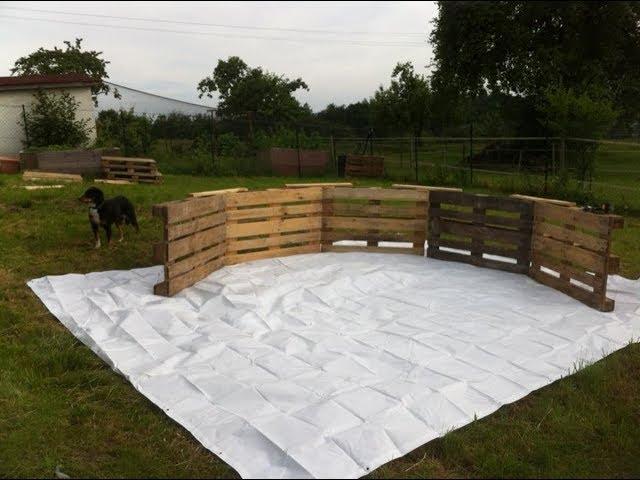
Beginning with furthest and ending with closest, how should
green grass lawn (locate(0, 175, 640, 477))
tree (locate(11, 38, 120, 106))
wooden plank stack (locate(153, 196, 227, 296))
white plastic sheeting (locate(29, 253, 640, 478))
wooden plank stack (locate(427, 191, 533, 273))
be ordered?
tree (locate(11, 38, 120, 106))
wooden plank stack (locate(427, 191, 533, 273))
wooden plank stack (locate(153, 196, 227, 296))
white plastic sheeting (locate(29, 253, 640, 478))
green grass lawn (locate(0, 175, 640, 477))

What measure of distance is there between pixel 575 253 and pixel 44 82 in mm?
17144

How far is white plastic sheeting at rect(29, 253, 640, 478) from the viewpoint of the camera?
3.11m

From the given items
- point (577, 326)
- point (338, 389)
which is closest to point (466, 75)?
point (577, 326)

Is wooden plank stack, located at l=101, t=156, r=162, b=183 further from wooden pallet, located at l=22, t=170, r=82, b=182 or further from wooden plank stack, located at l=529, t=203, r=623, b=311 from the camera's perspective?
wooden plank stack, located at l=529, t=203, r=623, b=311

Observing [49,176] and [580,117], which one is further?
[580,117]

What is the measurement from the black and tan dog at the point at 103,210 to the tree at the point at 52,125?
10.6m

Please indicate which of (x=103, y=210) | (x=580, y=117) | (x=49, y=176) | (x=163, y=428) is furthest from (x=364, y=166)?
(x=163, y=428)

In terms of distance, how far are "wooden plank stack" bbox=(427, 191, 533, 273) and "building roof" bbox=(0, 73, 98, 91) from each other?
1487 cm

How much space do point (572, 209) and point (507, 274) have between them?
1190 millimetres

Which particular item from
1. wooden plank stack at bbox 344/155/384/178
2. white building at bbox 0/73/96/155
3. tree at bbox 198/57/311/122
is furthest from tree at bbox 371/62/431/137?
white building at bbox 0/73/96/155

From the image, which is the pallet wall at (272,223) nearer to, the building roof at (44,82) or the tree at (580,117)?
the tree at (580,117)

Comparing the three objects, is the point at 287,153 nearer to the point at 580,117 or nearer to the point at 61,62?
the point at 580,117

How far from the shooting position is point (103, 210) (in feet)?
23.0

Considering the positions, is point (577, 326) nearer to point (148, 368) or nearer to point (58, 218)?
point (148, 368)
